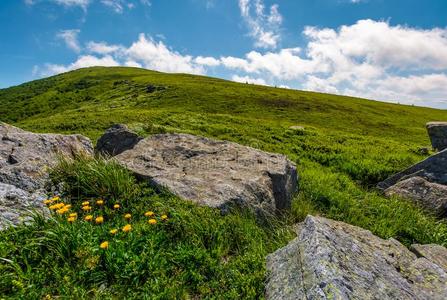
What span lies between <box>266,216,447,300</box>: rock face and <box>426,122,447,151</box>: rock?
22832mm

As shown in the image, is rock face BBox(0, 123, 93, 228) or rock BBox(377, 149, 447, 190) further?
rock BBox(377, 149, 447, 190)

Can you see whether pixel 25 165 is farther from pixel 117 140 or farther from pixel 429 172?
pixel 429 172

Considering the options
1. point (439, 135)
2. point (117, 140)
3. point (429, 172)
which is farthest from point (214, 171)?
point (439, 135)

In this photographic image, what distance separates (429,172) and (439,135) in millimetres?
13555

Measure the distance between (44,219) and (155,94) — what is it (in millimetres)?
64756

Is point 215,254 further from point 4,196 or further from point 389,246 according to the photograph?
point 4,196

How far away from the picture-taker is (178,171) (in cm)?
924

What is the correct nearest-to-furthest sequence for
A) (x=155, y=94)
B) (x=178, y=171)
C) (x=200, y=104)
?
(x=178, y=171)
(x=200, y=104)
(x=155, y=94)

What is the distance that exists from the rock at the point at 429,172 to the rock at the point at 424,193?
102 cm

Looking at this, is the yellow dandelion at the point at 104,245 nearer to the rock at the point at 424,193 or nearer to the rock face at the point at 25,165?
the rock face at the point at 25,165

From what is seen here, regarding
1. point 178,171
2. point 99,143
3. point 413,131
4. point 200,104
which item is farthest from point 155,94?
point 178,171

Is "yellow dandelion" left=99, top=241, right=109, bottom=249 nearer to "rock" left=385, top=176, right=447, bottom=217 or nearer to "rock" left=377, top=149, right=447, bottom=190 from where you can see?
"rock" left=385, top=176, right=447, bottom=217

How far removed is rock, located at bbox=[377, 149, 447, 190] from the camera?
47.1 feet

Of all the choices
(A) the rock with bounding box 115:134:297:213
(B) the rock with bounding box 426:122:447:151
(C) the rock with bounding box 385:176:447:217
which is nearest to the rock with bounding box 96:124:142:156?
(A) the rock with bounding box 115:134:297:213
